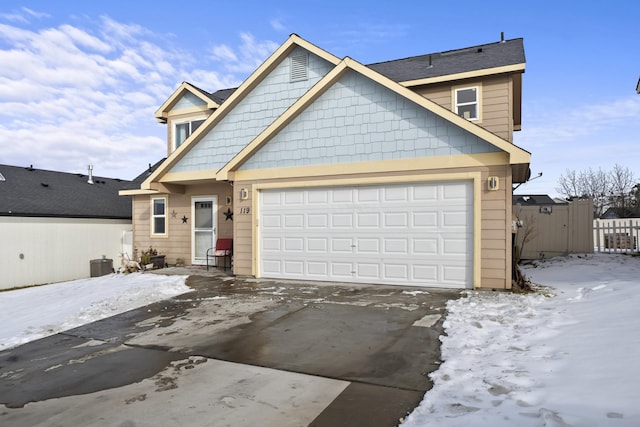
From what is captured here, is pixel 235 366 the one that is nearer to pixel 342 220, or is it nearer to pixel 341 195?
pixel 342 220

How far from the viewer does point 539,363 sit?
380 centimetres

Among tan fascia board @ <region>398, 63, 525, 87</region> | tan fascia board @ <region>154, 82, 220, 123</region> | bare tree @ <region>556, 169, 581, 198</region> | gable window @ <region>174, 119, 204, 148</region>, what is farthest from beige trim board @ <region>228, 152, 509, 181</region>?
bare tree @ <region>556, 169, 581, 198</region>

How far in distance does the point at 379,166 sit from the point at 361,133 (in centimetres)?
96

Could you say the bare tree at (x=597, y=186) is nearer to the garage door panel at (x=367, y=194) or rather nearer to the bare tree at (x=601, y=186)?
the bare tree at (x=601, y=186)

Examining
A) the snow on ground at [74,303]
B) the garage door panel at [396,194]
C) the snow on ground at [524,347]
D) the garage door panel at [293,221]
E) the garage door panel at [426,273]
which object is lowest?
the snow on ground at [74,303]

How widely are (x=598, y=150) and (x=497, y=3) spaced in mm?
29230

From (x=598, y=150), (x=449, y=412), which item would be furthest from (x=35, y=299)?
(x=598, y=150)

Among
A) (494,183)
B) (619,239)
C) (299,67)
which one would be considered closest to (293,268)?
(494,183)

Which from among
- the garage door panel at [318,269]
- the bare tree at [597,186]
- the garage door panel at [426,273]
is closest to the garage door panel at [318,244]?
the garage door panel at [318,269]

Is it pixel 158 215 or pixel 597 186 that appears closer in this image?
pixel 158 215

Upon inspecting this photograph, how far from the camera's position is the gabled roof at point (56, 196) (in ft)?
48.3

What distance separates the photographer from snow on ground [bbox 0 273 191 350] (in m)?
6.40

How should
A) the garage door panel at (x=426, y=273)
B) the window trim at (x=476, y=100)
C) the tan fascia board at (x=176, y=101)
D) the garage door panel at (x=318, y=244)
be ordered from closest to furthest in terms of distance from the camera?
the garage door panel at (x=426, y=273) < the garage door panel at (x=318, y=244) < the window trim at (x=476, y=100) < the tan fascia board at (x=176, y=101)

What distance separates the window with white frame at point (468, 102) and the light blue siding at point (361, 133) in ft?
11.2
